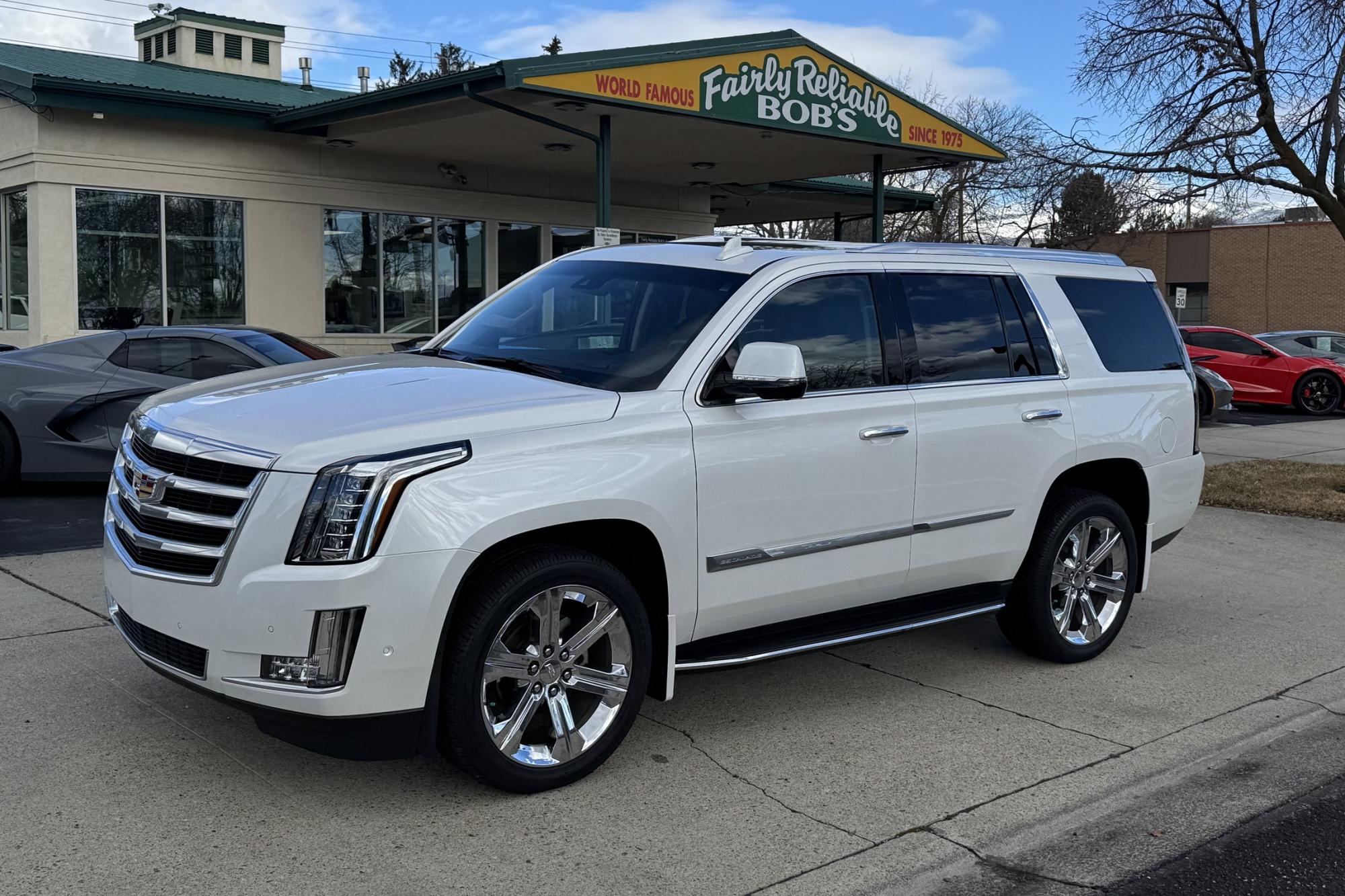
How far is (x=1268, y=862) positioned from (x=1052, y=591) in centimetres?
214

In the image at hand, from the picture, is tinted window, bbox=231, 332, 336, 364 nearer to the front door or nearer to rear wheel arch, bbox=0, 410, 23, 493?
rear wheel arch, bbox=0, 410, 23, 493

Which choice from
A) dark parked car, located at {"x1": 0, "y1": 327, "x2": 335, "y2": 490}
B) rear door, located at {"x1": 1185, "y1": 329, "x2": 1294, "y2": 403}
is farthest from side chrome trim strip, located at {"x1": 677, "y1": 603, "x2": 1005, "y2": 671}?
rear door, located at {"x1": 1185, "y1": 329, "x2": 1294, "y2": 403}

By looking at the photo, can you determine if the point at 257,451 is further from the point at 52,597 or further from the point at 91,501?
the point at 91,501

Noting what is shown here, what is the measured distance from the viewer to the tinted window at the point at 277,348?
35.6 ft

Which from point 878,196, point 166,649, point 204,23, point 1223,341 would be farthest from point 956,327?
point 204,23

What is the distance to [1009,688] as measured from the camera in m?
5.75

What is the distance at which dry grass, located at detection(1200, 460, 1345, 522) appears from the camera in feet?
36.0

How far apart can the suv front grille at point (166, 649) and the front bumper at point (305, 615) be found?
2 centimetres

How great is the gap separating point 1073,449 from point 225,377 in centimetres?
380

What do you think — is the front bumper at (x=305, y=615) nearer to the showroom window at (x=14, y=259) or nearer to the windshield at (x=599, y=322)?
the windshield at (x=599, y=322)

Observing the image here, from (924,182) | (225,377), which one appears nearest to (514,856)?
(225,377)

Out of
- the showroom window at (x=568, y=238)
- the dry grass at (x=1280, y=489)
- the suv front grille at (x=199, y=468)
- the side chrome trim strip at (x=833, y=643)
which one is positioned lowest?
the dry grass at (x=1280, y=489)

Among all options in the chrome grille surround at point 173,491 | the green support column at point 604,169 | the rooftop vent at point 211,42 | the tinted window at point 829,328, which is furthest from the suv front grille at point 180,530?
the rooftop vent at point 211,42

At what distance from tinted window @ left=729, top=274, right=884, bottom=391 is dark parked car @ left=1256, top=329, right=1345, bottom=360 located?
833 inches
